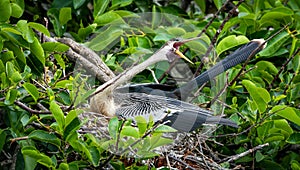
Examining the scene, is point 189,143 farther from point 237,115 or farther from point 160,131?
point 160,131

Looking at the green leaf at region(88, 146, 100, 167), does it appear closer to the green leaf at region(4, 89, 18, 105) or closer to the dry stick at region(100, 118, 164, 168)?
the dry stick at region(100, 118, 164, 168)

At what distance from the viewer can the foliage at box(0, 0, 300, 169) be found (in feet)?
8.86

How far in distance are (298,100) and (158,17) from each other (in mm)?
944

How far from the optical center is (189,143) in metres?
3.24

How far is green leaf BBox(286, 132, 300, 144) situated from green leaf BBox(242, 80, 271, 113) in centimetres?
26

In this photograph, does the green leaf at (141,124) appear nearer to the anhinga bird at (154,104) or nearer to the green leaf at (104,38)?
the anhinga bird at (154,104)

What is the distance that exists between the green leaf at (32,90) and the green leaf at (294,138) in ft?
4.27

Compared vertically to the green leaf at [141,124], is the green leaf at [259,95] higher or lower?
lower

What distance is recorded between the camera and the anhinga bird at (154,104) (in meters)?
3.08

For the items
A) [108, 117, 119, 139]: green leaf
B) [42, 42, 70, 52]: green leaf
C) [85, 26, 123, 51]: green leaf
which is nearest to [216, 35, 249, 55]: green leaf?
[85, 26, 123, 51]: green leaf

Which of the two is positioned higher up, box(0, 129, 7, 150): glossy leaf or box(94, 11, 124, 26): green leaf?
box(94, 11, 124, 26): green leaf

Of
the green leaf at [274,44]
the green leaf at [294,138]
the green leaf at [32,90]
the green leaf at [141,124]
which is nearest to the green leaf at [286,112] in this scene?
the green leaf at [294,138]

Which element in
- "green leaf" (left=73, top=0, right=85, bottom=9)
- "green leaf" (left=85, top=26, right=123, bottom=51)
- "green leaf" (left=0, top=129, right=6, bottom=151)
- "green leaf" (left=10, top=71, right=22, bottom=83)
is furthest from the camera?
"green leaf" (left=73, top=0, right=85, bottom=9)

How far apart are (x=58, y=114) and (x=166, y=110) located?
2.00 ft
